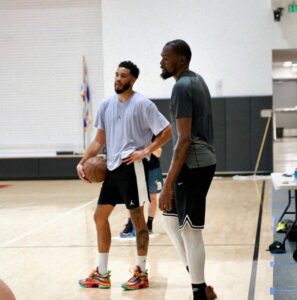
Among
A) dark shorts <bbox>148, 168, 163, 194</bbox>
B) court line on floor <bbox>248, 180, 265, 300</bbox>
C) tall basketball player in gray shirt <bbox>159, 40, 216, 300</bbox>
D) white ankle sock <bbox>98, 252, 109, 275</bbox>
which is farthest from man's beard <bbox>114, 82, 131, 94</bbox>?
court line on floor <bbox>248, 180, 265, 300</bbox>

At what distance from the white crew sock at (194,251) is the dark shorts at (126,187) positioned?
2.86 feet

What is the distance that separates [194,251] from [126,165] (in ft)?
3.46

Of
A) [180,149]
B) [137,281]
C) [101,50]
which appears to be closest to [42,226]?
[137,281]

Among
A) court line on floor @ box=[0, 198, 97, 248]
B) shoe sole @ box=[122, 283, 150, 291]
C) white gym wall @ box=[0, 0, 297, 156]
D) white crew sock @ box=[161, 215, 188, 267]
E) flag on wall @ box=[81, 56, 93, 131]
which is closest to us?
white crew sock @ box=[161, 215, 188, 267]

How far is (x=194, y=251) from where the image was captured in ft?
13.1

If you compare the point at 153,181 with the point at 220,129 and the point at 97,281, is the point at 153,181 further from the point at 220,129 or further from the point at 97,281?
the point at 220,129

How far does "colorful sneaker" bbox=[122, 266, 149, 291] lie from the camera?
4.75m

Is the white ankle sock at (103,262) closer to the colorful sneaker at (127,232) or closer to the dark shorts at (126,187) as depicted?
the dark shorts at (126,187)

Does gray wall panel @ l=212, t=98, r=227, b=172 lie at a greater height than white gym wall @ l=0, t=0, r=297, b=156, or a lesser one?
lesser

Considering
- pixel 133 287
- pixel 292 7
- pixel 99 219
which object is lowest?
pixel 133 287

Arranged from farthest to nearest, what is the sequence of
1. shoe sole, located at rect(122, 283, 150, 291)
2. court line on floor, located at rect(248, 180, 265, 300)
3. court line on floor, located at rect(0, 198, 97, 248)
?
1. court line on floor, located at rect(0, 198, 97, 248)
2. shoe sole, located at rect(122, 283, 150, 291)
3. court line on floor, located at rect(248, 180, 265, 300)

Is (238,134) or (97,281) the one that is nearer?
(97,281)

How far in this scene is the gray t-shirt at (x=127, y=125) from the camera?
15.8 ft

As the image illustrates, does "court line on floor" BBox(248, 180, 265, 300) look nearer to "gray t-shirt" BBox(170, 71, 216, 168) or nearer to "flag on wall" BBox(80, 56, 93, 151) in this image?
"gray t-shirt" BBox(170, 71, 216, 168)
